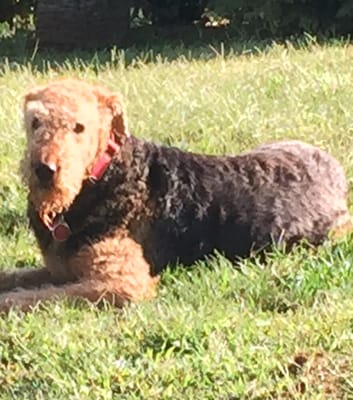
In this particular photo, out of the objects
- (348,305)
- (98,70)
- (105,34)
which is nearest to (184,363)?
(348,305)

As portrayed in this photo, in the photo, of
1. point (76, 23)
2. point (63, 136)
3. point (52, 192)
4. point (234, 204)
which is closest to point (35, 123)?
point (63, 136)

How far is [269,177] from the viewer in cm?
584

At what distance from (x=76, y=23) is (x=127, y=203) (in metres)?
8.39

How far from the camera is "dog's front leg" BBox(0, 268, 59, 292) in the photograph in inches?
220

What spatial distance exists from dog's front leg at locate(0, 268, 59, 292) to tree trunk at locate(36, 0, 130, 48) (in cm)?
814

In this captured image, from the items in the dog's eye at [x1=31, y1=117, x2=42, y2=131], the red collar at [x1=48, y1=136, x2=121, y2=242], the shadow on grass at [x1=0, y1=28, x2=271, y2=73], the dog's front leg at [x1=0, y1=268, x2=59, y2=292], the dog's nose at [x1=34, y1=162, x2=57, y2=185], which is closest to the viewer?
the dog's nose at [x1=34, y1=162, x2=57, y2=185]

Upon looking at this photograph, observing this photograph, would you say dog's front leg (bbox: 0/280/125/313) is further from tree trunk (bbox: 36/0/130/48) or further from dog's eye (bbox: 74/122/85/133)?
tree trunk (bbox: 36/0/130/48)

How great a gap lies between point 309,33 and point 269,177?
22.4ft

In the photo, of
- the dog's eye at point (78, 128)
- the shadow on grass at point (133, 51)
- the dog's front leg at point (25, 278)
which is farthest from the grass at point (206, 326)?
the shadow on grass at point (133, 51)

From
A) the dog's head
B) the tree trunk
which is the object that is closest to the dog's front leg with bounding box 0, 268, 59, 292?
the dog's head

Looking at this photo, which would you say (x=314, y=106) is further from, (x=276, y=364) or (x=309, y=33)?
(x=309, y=33)

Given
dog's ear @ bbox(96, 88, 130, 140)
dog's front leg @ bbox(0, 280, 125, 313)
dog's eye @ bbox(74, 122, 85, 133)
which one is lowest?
dog's front leg @ bbox(0, 280, 125, 313)

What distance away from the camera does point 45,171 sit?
5.06 m

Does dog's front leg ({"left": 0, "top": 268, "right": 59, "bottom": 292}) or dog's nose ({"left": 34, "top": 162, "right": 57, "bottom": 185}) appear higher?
dog's nose ({"left": 34, "top": 162, "right": 57, "bottom": 185})
